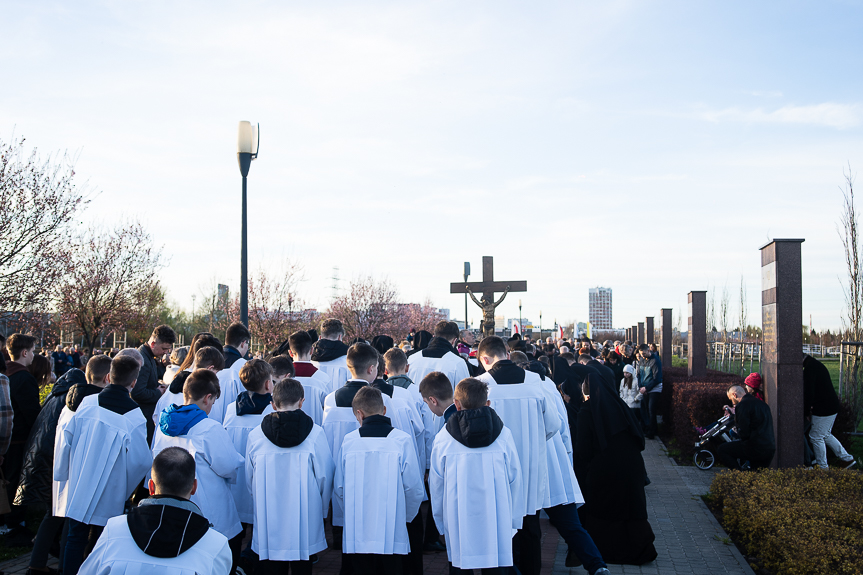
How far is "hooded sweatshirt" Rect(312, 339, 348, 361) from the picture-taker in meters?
7.11

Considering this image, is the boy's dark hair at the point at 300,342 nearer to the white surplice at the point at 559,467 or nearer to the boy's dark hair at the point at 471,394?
the white surplice at the point at 559,467

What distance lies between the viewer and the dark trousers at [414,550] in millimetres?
5332

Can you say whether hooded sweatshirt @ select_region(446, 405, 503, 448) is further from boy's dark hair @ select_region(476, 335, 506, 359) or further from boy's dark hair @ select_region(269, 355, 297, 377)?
boy's dark hair @ select_region(269, 355, 297, 377)

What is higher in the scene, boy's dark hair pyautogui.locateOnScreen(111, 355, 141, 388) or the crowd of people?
boy's dark hair pyautogui.locateOnScreen(111, 355, 141, 388)

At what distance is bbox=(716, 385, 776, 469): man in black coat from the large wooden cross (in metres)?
10.5

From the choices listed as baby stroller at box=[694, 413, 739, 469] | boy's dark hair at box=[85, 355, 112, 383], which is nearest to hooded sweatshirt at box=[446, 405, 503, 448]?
boy's dark hair at box=[85, 355, 112, 383]

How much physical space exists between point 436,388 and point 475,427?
752 millimetres

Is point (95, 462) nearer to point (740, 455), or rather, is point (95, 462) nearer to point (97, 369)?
point (97, 369)

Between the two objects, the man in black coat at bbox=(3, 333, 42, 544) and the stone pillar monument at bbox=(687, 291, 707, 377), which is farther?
the stone pillar monument at bbox=(687, 291, 707, 377)

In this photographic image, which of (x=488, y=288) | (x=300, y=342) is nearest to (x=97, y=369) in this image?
(x=300, y=342)

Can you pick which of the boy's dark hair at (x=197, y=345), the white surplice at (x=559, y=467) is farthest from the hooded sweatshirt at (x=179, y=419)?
the white surplice at (x=559, y=467)

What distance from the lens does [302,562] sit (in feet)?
15.4

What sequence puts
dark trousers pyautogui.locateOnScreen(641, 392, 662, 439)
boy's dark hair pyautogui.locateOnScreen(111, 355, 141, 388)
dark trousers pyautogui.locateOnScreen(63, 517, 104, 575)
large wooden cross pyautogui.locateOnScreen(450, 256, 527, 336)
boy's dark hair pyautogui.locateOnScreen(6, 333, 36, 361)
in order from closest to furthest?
dark trousers pyautogui.locateOnScreen(63, 517, 104, 575)
boy's dark hair pyautogui.locateOnScreen(111, 355, 141, 388)
boy's dark hair pyautogui.locateOnScreen(6, 333, 36, 361)
dark trousers pyautogui.locateOnScreen(641, 392, 662, 439)
large wooden cross pyautogui.locateOnScreen(450, 256, 527, 336)

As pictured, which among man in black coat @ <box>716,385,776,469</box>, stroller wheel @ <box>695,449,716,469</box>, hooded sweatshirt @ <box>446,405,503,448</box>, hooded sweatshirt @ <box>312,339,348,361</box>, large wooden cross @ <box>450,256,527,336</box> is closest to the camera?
hooded sweatshirt @ <box>446,405,503,448</box>
